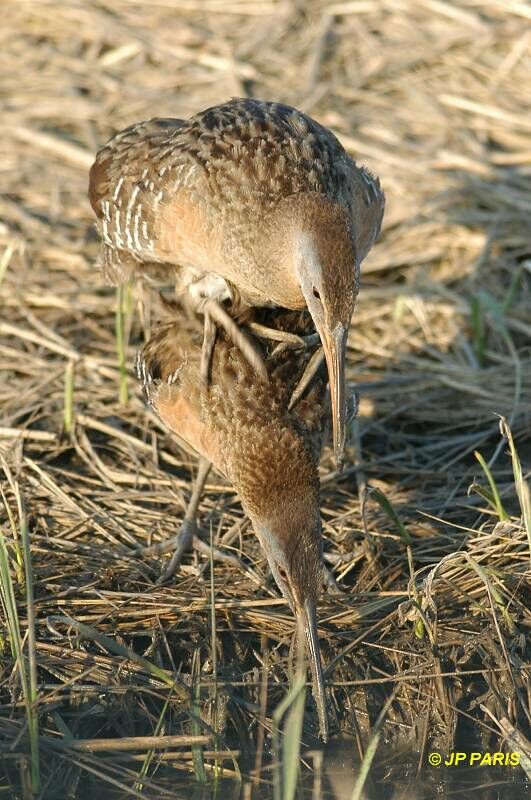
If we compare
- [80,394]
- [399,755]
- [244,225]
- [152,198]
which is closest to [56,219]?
[80,394]

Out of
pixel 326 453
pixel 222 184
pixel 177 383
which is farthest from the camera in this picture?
pixel 326 453

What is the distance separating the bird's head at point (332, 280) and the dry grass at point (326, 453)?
79cm

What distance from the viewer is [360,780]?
3293 millimetres

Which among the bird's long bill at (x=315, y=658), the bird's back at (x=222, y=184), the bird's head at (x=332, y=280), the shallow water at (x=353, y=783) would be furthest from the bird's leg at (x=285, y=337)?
the shallow water at (x=353, y=783)

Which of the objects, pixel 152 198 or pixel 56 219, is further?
pixel 56 219

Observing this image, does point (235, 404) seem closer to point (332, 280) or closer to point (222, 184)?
point (332, 280)

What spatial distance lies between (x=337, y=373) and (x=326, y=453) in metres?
1.46

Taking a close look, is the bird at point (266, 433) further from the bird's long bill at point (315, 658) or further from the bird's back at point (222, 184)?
the bird's back at point (222, 184)

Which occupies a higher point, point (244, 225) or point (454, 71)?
point (244, 225)

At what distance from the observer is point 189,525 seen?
16.5ft

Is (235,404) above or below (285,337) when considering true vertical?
below

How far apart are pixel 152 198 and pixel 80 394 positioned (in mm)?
1355

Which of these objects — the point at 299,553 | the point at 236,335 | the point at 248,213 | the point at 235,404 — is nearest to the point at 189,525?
the point at 235,404

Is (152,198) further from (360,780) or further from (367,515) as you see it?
(360,780)
